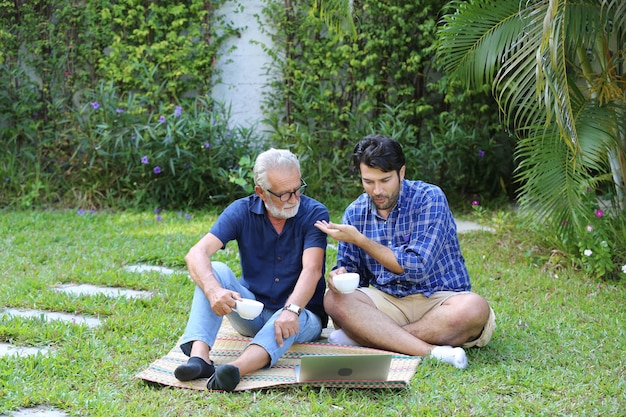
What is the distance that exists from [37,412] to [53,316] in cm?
139

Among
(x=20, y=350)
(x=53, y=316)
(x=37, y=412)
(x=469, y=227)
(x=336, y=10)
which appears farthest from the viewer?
(x=469, y=227)

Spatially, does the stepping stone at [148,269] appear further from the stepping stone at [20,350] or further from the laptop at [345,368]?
the laptop at [345,368]

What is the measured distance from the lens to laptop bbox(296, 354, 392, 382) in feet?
10.3

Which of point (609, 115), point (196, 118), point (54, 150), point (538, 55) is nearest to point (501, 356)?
point (538, 55)

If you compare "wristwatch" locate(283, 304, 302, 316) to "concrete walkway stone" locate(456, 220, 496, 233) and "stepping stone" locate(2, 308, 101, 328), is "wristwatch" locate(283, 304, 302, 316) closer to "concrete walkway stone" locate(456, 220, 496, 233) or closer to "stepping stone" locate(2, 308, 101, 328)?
"stepping stone" locate(2, 308, 101, 328)

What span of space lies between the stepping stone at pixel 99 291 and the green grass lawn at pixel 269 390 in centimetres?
6

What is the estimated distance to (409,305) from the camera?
13.0 feet

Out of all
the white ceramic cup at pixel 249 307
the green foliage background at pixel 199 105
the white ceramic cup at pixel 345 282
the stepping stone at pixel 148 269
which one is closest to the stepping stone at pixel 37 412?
the white ceramic cup at pixel 249 307

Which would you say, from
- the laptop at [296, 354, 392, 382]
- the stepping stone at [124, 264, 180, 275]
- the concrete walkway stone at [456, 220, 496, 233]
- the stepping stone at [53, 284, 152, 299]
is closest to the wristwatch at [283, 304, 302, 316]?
the laptop at [296, 354, 392, 382]

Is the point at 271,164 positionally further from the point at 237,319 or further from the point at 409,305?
the point at 409,305

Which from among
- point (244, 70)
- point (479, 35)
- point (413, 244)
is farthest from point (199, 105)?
point (413, 244)

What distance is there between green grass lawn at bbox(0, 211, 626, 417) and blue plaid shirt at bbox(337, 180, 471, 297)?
419 millimetres

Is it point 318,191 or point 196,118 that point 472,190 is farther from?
point 196,118

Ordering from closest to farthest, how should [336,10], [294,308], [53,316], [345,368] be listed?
[345,368]
[294,308]
[53,316]
[336,10]
